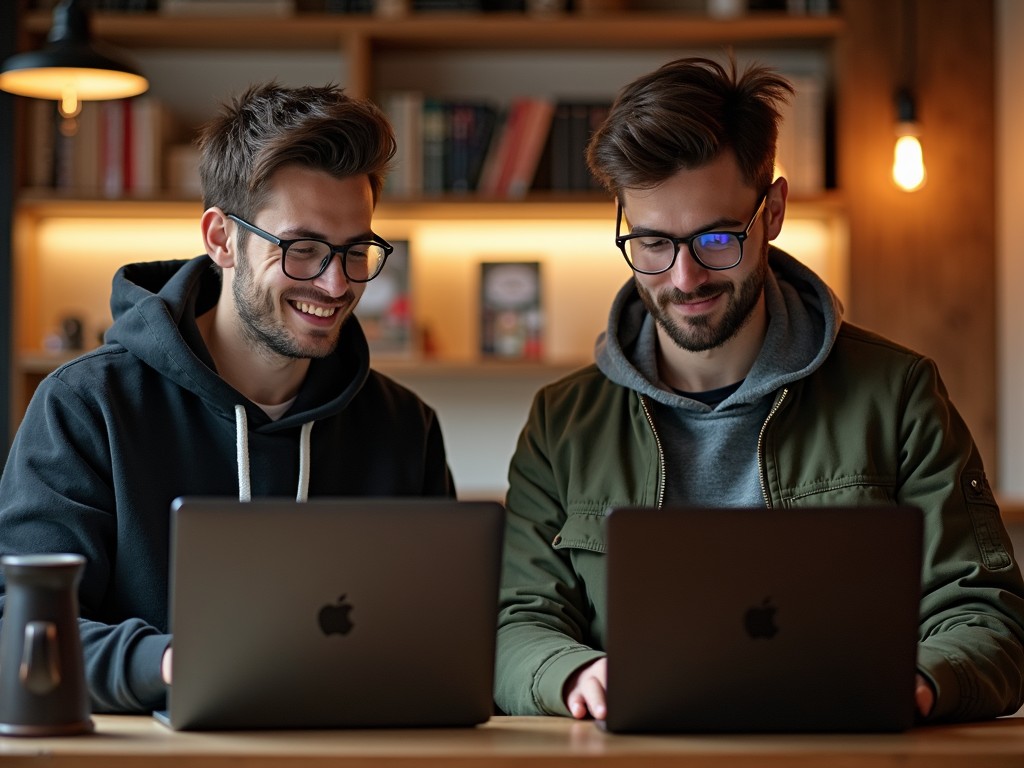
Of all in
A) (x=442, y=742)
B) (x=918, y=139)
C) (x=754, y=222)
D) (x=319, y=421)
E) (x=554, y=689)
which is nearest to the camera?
(x=442, y=742)

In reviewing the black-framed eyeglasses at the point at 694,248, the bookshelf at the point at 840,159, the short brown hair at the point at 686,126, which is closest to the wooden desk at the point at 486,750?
the black-framed eyeglasses at the point at 694,248

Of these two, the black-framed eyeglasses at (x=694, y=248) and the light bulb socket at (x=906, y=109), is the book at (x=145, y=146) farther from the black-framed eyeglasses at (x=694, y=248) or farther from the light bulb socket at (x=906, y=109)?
the black-framed eyeglasses at (x=694, y=248)

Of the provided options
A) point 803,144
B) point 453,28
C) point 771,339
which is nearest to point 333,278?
point 771,339

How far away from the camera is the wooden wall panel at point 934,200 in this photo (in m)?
3.68

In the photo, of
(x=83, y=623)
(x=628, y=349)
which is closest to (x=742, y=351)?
(x=628, y=349)

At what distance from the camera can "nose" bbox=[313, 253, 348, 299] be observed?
1.87m

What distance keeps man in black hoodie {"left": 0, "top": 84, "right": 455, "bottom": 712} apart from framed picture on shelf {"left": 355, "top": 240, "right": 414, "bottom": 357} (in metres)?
1.53

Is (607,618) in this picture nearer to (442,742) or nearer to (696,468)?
(442,742)

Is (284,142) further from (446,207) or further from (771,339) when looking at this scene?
(446,207)

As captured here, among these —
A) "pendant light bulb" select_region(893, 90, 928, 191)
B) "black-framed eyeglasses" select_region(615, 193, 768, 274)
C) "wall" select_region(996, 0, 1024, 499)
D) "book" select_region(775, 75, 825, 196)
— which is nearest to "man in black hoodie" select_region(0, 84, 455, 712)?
"black-framed eyeglasses" select_region(615, 193, 768, 274)

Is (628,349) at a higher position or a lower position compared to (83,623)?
higher

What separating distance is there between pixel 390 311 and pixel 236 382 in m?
1.71

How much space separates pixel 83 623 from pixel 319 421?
0.54 metres

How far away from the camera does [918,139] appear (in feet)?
12.0
